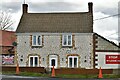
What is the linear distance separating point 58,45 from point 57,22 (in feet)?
12.6

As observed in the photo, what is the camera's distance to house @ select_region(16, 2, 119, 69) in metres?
44.4

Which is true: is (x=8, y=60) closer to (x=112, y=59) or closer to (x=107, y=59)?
(x=107, y=59)

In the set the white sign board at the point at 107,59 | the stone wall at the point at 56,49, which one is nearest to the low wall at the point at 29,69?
the stone wall at the point at 56,49

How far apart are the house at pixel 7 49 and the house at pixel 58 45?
186cm

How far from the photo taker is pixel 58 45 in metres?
44.8

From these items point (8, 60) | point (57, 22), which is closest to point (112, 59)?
point (57, 22)

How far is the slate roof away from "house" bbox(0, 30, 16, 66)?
391 centimetres

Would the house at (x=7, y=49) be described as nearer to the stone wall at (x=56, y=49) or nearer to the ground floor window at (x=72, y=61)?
the stone wall at (x=56, y=49)

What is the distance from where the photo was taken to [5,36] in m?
64.6

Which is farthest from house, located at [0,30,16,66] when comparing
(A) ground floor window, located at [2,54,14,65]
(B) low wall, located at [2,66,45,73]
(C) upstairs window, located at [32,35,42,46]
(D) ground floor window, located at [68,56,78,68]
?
(D) ground floor window, located at [68,56,78,68]

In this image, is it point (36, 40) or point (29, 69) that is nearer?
point (29, 69)

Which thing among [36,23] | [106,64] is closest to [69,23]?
[36,23]

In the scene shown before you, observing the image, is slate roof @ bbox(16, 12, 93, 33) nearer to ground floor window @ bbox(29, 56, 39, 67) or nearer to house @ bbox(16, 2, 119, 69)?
house @ bbox(16, 2, 119, 69)

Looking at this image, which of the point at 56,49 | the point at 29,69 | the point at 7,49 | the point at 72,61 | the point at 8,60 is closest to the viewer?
the point at 29,69
